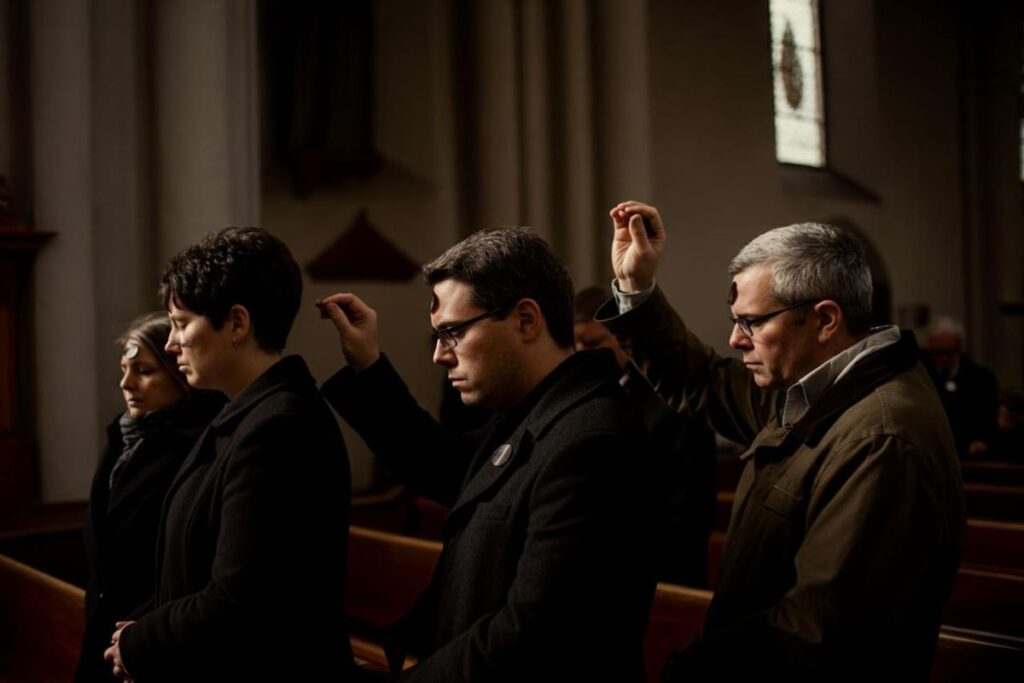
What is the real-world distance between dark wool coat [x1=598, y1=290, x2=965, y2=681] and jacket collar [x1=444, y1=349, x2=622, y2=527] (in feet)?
1.27

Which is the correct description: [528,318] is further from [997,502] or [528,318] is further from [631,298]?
[997,502]

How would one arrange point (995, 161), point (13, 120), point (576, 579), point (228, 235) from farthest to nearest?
point (995, 161), point (13, 120), point (228, 235), point (576, 579)

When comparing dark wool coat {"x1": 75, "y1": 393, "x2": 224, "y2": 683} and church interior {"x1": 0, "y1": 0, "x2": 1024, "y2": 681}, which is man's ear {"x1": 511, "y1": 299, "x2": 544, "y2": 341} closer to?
dark wool coat {"x1": 75, "y1": 393, "x2": 224, "y2": 683}

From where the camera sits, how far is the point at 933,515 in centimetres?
172

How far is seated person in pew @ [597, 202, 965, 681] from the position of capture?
5.55 feet

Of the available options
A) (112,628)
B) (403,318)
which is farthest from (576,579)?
(403,318)

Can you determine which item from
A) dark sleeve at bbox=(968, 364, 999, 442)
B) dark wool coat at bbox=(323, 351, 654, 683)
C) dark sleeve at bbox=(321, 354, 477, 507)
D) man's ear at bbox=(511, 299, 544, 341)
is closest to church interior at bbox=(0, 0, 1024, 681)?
dark sleeve at bbox=(968, 364, 999, 442)

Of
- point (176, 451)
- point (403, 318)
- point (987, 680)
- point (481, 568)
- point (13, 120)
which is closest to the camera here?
Result: point (481, 568)

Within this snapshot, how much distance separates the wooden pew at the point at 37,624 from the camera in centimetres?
312

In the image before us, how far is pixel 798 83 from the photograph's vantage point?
35.6 feet

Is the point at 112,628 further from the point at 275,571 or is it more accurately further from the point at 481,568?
the point at 481,568

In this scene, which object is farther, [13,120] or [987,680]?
[13,120]

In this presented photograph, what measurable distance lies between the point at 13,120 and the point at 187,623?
13.5 ft

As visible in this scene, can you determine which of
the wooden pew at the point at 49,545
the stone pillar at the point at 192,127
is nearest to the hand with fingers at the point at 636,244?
the wooden pew at the point at 49,545
